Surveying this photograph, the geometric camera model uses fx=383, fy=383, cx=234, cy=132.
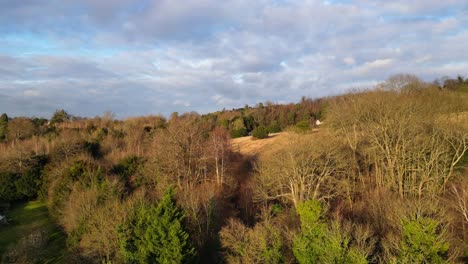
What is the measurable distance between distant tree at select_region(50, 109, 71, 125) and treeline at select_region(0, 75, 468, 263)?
3893 cm

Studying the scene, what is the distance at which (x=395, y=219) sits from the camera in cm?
2633

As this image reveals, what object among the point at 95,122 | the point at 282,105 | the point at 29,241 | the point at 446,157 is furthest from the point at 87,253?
the point at 282,105

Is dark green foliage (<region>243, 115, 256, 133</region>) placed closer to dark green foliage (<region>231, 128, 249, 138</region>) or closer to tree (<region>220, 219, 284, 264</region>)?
dark green foliage (<region>231, 128, 249, 138</region>)

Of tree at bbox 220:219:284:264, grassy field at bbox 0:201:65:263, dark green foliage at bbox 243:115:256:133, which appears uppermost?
dark green foliage at bbox 243:115:256:133

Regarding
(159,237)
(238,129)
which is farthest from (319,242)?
(238,129)

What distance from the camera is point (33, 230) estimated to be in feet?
139

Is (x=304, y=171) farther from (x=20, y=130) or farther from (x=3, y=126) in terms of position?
(x=3, y=126)

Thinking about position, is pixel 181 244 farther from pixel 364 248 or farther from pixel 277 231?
pixel 364 248

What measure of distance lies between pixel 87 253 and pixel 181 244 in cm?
950

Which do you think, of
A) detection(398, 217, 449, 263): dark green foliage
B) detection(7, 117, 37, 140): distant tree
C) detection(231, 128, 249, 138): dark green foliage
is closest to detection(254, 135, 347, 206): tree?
detection(398, 217, 449, 263): dark green foliage

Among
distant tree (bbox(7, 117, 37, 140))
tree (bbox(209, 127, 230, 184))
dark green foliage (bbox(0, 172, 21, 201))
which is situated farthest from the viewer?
distant tree (bbox(7, 117, 37, 140))

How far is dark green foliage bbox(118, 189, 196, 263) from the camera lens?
996 inches

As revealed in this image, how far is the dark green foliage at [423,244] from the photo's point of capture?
1956 cm

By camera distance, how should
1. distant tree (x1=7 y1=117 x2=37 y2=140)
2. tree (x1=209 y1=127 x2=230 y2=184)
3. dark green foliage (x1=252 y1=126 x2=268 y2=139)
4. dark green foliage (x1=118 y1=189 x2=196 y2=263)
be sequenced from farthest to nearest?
distant tree (x1=7 y1=117 x2=37 y2=140) < dark green foliage (x1=252 y1=126 x2=268 y2=139) < tree (x1=209 y1=127 x2=230 y2=184) < dark green foliage (x1=118 y1=189 x2=196 y2=263)
